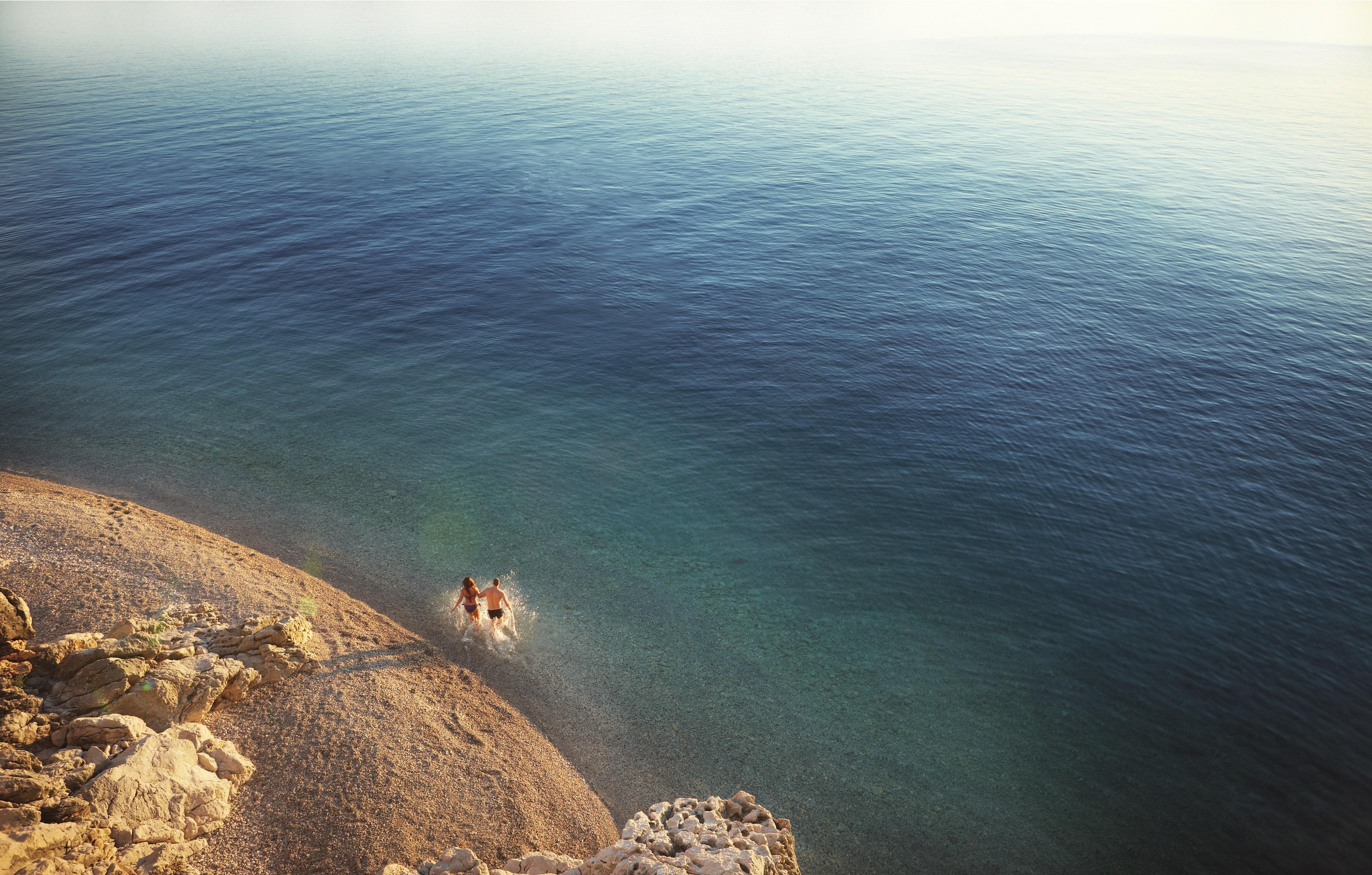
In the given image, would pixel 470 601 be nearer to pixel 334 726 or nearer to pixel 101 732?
pixel 334 726

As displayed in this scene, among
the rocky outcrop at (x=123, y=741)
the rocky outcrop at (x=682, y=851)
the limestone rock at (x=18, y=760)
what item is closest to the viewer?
the rocky outcrop at (x=123, y=741)

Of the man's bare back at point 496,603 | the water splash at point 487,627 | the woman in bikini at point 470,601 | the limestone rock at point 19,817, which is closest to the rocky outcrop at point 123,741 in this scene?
the limestone rock at point 19,817

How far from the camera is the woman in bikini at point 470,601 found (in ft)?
73.5

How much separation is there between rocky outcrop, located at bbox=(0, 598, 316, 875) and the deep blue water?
6.42 m

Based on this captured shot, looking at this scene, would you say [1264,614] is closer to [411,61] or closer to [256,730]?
[256,730]

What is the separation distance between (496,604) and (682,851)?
11.0 metres

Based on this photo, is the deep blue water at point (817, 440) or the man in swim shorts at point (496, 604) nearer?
the deep blue water at point (817, 440)

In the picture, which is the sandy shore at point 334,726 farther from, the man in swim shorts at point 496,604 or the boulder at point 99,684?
the boulder at point 99,684

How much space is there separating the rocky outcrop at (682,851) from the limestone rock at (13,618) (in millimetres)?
11422

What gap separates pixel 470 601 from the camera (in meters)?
22.7

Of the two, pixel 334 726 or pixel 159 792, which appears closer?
pixel 159 792

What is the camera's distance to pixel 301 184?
67.4m

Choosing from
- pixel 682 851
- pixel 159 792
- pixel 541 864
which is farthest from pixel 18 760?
pixel 682 851

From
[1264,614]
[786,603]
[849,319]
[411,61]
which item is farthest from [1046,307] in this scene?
[411,61]
